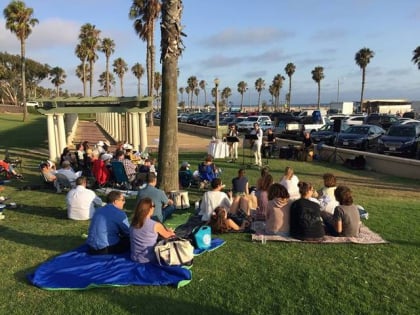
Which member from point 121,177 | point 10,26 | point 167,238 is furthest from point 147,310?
point 10,26

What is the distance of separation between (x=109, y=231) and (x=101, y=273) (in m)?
0.83

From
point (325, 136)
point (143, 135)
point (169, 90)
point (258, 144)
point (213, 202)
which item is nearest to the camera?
point (213, 202)

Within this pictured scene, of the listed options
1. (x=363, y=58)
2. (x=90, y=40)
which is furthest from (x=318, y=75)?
(x=90, y=40)

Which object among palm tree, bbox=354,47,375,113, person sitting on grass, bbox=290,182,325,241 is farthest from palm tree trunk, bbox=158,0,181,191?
palm tree, bbox=354,47,375,113

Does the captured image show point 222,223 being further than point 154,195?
No

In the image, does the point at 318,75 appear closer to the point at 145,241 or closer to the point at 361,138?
the point at 361,138

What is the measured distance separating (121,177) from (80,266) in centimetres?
637

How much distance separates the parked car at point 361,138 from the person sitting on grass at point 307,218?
16.5m

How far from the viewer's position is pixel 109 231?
251 inches

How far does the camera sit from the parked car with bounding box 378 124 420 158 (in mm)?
19406

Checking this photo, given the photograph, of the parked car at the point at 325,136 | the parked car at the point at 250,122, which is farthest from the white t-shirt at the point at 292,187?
the parked car at the point at 250,122

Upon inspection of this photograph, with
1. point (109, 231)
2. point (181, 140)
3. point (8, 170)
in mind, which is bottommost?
point (181, 140)

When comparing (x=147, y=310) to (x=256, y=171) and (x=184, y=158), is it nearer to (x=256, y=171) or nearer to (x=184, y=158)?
(x=256, y=171)

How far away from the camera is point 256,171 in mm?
15758
